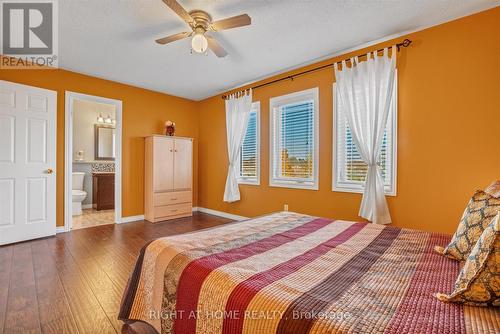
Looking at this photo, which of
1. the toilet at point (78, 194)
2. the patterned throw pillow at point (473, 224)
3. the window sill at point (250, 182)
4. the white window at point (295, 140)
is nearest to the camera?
the patterned throw pillow at point (473, 224)

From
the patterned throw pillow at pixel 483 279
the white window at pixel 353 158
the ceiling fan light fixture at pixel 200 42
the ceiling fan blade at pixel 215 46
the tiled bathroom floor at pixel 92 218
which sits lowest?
the tiled bathroom floor at pixel 92 218

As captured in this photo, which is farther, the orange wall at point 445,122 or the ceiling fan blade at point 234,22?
the orange wall at point 445,122

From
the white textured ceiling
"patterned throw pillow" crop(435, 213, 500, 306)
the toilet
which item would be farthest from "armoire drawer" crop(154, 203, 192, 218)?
"patterned throw pillow" crop(435, 213, 500, 306)

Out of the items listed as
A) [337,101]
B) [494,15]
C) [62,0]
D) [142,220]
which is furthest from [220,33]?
[142,220]

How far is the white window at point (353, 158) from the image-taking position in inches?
107

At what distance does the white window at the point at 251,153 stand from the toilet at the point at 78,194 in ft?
11.5

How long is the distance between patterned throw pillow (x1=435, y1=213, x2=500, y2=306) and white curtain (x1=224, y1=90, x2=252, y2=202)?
3678 mm

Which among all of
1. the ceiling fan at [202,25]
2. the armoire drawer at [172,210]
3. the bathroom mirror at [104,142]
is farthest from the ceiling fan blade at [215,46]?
the bathroom mirror at [104,142]

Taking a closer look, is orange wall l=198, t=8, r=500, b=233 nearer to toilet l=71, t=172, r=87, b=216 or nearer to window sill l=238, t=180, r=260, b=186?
window sill l=238, t=180, r=260, b=186

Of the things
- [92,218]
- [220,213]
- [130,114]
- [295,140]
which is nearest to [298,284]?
[295,140]

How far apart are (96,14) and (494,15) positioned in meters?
3.86

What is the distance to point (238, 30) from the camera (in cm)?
260

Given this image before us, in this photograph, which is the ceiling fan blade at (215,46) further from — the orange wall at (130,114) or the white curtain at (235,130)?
the orange wall at (130,114)

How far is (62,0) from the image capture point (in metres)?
2.14
